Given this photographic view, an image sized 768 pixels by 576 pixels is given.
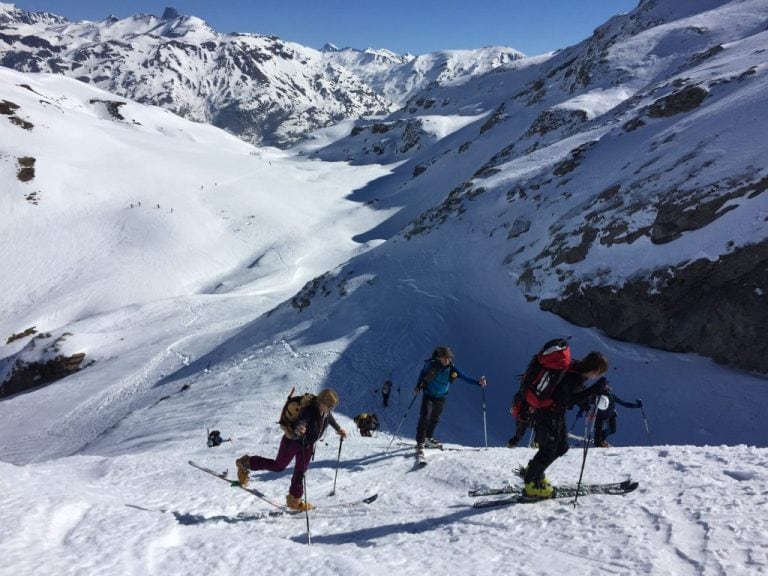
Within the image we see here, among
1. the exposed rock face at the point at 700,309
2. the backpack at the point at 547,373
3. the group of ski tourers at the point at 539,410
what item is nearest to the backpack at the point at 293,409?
the group of ski tourers at the point at 539,410

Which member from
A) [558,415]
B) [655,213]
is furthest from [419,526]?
[655,213]

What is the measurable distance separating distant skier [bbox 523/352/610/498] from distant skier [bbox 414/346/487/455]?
2.88 meters

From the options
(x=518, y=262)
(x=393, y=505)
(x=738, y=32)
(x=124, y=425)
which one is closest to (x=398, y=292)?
(x=518, y=262)

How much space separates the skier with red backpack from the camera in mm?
5562

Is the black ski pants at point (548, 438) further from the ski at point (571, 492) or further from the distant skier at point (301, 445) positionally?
the distant skier at point (301, 445)

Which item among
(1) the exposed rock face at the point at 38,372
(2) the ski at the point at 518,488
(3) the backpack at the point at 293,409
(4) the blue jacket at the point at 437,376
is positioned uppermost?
(1) the exposed rock face at the point at 38,372

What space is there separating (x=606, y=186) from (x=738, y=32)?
33.6 m

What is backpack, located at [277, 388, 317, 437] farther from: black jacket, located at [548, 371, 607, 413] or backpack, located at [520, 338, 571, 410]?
black jacket, located at [548, 371, 607, 413]

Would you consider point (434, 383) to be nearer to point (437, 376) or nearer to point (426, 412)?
point (437, 376)

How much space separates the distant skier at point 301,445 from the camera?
6371 mm

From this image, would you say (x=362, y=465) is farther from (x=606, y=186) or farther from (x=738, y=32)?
(x=738, y=32)

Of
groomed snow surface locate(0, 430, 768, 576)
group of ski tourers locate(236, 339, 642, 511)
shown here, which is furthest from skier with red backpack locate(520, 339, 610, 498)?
groomed snow surface locate(0, 430, 768, 576)

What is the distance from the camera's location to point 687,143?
17969 millimetres

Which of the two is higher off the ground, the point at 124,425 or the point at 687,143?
the point at 687,143
